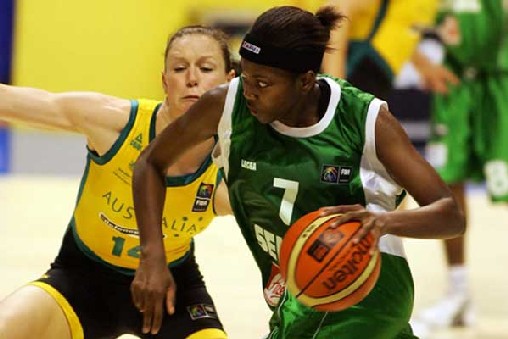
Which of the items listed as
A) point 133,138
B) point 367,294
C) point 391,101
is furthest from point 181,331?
point 391,101

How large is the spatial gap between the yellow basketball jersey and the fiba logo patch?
2.30ft

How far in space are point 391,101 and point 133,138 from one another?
8.21 meters

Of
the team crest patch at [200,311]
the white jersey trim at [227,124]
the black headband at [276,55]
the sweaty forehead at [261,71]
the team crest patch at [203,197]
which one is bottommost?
the team crest patch at [200,311]

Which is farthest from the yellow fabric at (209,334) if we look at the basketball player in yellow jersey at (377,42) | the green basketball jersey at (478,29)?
the green basketball jersey at (478,29)

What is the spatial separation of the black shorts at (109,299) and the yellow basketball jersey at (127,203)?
0.04 m

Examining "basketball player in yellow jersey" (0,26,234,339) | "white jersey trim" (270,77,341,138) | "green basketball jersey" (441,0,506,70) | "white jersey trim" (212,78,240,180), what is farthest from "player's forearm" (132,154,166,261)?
"green basketball jersey" (441,0,506,70)

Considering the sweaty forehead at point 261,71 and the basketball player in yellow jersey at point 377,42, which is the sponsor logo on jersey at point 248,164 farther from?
the basketball player in yellow jersey at point 377,42

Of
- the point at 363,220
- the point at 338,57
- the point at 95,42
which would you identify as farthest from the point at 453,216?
the point at 95,42

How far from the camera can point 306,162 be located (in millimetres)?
3068

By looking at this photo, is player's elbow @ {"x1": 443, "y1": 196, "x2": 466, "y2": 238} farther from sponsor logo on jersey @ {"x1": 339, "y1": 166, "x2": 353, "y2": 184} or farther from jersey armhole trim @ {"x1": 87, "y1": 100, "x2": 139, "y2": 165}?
jersey armhole trim @ {"x1": 87, "y1": 100, "x2": 139, "y2": 165}

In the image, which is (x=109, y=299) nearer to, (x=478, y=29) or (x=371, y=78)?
(x=371, y=78)

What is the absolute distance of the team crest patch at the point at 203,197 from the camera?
3721mm

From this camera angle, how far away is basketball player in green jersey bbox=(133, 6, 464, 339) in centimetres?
295

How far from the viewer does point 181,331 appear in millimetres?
3703
